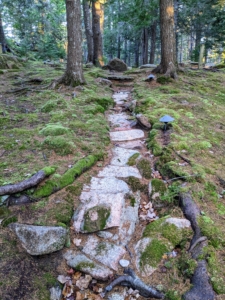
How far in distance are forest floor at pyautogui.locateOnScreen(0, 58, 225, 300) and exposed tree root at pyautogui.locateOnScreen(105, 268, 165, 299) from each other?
0.37 ft

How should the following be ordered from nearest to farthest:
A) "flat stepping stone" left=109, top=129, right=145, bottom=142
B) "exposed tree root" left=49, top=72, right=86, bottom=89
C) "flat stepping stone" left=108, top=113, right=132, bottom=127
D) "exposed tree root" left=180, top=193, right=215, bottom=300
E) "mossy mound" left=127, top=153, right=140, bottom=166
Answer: "exposed tree root" left=180, top=193, right=215, bottom=300 → "mossy mound" left=127, top=153, right=140, bottom=166 → "flat stepping stone" left=109, top=129, right=145, bottom=142 → "flat stepping stone" left=108, top=113, right=132, bottom=127 → "exposed tree root" left=49, top=72, right=86, bottom=89

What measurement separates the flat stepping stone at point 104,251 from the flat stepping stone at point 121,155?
1.63m

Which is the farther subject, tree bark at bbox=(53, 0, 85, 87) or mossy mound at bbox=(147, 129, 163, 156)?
tree bark at bbox=(53, 0, 85, 87)

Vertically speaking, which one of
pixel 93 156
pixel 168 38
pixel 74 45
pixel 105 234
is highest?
pixel 168 38

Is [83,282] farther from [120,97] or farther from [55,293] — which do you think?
[120,97]

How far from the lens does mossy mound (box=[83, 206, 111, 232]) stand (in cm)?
291

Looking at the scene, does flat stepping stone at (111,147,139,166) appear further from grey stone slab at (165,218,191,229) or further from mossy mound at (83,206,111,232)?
grey stone slab at (165,218,191,229)

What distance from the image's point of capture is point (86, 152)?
4340mm

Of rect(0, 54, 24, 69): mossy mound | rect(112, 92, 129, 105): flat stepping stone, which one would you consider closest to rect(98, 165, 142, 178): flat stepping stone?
rect(112, 92, 129, 105): flat stepping stone

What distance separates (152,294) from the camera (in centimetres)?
233

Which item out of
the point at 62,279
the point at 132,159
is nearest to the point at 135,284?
the point at 62,279

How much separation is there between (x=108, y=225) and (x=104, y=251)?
32 centimetres

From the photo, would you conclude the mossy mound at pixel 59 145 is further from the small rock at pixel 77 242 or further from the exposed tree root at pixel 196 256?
the exposed tree root at pixel 196 256

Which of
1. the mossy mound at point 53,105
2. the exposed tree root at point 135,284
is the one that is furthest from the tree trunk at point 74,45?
the exposed tree root at point 135,284
